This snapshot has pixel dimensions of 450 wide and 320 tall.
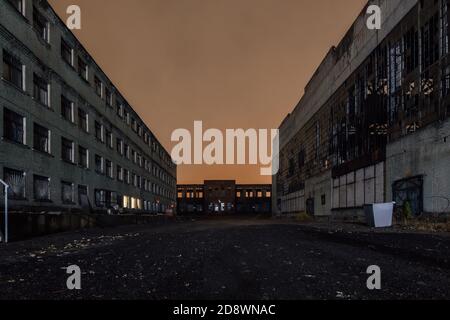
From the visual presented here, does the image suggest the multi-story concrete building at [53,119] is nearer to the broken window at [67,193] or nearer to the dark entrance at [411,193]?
the broken window at [67,193]

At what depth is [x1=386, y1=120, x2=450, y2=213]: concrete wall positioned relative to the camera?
55.3ft

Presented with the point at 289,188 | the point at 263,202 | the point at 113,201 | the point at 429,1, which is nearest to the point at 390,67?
the point at 429,1

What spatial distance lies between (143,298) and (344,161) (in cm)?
2909

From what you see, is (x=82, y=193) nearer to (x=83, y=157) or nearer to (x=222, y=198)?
(x=83, y=157)

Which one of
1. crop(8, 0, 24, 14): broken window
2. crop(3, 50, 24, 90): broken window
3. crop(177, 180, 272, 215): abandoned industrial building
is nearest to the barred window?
crop(3, 50, 24, 90): broken window

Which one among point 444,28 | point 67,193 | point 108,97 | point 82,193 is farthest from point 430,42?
point 108,97

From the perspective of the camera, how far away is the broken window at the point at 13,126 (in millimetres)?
16659

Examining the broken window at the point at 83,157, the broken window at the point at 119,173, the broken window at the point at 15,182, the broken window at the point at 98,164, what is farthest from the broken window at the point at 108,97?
the broken window at the point at 15,182

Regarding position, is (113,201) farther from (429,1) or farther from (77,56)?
(429,1)

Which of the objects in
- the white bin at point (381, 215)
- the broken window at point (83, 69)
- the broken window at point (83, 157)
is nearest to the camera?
the white bin at point (381, 215)

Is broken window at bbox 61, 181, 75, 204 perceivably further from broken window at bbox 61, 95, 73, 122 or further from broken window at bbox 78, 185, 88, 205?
broken window at bbox 61, 95, 73, 122

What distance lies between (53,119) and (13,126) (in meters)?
4.23

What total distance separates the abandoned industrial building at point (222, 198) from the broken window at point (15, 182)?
7805 cm

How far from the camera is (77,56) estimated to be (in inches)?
1025
